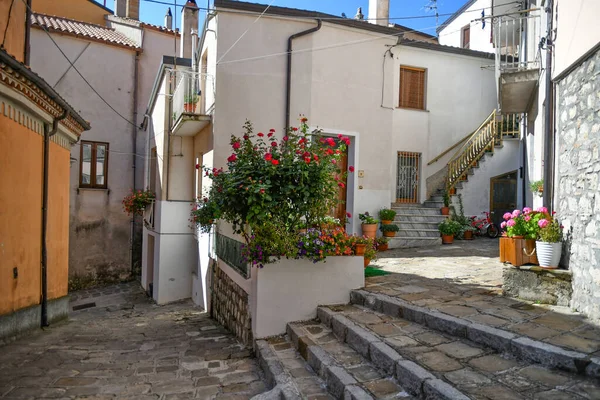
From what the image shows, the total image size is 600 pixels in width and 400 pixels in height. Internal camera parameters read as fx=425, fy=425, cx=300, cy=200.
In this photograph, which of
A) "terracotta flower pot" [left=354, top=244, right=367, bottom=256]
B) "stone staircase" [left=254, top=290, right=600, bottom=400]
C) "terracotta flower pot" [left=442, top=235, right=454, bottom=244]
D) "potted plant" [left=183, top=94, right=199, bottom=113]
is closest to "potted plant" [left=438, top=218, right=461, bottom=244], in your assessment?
"terracotta flower pot" [left=442, top=235, right=454, bottom=244]

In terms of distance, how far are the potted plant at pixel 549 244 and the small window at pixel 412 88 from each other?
27.6 feet

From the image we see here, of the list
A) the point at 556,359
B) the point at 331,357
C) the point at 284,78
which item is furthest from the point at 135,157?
the point at 556,359

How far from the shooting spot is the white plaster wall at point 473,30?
16047mm

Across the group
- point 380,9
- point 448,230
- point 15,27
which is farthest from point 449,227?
point 15,27

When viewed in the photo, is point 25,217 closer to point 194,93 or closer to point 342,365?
point 194,93

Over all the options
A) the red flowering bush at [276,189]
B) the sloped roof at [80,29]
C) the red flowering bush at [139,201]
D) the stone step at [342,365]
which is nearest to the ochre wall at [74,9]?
the sloped roof at [80,29]

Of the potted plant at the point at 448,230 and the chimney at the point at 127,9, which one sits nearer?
the potted plant at the point at 448,230

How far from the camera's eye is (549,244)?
463 centimetres

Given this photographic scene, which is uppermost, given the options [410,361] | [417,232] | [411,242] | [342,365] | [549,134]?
[549,134]

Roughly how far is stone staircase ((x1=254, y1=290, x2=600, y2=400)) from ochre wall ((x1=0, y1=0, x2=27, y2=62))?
6475mm

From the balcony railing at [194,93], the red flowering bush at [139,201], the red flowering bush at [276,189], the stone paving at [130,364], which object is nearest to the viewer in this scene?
the stone paving at [130,364]

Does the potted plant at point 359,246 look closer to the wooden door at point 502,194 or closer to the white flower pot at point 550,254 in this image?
the white flower pot at point 550,254

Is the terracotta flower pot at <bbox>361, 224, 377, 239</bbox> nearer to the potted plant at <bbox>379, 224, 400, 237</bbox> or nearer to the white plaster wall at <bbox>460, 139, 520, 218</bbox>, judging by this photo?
the potted plant at <bbox>379, 224, 400, 237</bbox>

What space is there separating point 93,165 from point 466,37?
52.7ft
